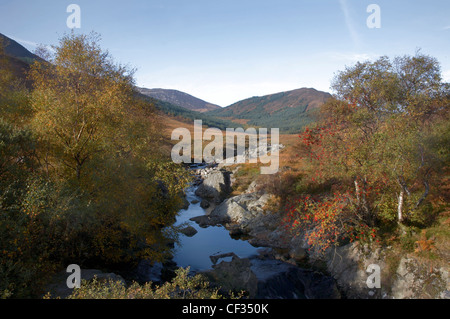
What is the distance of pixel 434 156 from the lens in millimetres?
18328

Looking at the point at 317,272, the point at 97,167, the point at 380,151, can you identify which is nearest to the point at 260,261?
the point at 317,272

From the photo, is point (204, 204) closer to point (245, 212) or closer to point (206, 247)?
point (245, 212)

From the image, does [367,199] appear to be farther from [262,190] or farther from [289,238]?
[262,190]

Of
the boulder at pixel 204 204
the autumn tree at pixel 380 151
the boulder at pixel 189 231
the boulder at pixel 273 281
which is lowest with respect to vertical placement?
the boulder at pixel 273 281

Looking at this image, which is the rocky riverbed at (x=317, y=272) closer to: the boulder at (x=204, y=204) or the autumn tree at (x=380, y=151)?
the autumn tree at (x=380, y=151)

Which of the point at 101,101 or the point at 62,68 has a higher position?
the point at 62,68

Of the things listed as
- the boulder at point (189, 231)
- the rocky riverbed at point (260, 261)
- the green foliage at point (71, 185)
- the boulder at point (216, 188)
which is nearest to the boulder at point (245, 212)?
the rocky riverbed at point (260, 261)

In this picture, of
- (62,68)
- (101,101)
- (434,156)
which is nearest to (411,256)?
(434,156)

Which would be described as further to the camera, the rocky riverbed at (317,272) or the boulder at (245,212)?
the boulder at (245,212)

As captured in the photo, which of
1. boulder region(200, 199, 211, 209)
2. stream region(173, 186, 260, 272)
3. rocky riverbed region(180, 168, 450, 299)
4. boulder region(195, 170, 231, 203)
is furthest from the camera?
boulder region(195, 170, 231, 203)

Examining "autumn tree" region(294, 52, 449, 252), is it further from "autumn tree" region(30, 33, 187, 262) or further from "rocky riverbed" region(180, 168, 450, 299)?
"autumn tree" region(30, 33, 187, 262)

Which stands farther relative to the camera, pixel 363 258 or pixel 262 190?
pixel 262 190

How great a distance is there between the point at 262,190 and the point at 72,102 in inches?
1014

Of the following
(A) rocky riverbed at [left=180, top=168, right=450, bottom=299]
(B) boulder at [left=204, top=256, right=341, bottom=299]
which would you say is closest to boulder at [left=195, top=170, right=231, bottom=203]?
(A) rocky riverbed at [left=180, top=168, right=450, bottom=299]
